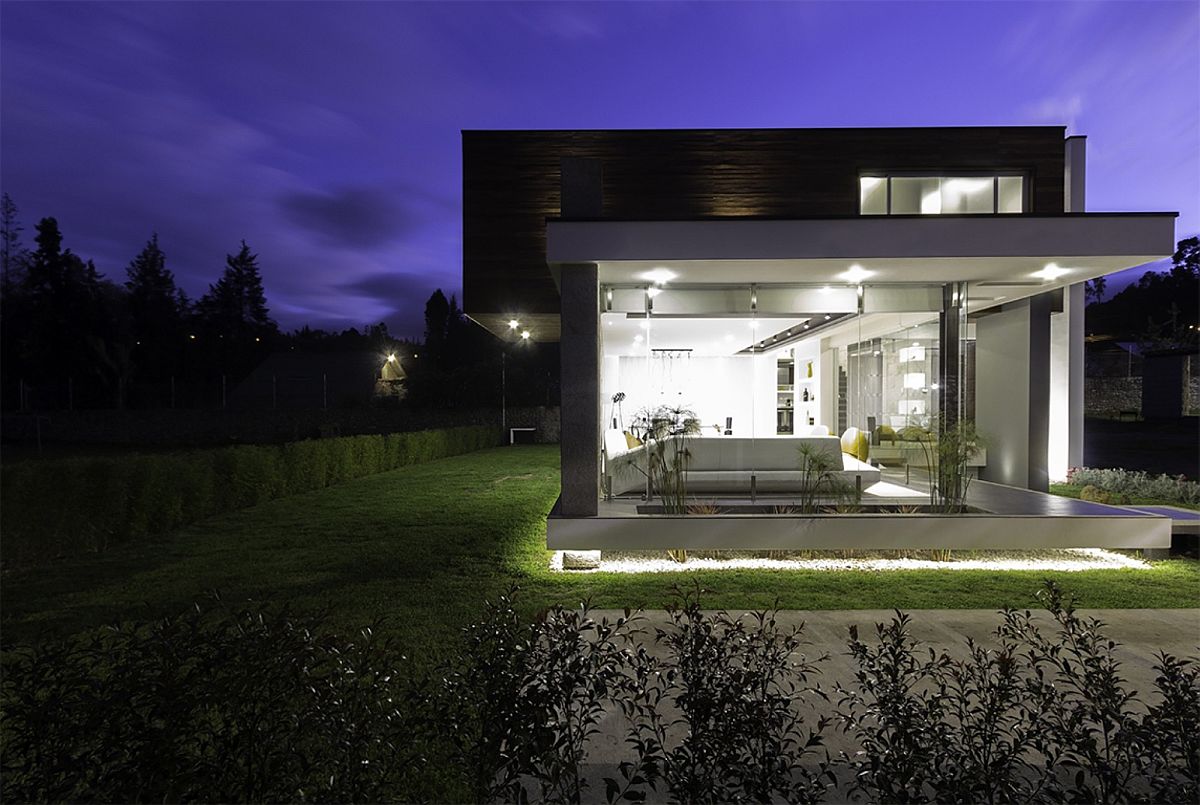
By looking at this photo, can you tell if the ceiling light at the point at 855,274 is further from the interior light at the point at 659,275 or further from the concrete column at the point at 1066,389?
the concrete column at the point at 1066,389

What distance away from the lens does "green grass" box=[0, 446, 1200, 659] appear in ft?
16.3

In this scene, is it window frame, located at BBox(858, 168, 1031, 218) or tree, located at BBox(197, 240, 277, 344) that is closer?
window frame, located at BBox(858, 168, 1031, 218)

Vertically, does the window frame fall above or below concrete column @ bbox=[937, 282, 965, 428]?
above

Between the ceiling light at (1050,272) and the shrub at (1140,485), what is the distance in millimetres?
4312

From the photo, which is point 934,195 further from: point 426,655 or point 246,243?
point 246,243

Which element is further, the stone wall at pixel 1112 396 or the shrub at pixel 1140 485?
the stone wall at pixel 1112 396

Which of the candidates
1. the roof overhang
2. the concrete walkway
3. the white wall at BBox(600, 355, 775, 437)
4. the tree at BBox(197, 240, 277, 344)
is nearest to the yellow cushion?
the white wall at BBox(600, 355, 775, 437)

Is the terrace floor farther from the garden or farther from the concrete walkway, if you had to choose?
the concrete walkway

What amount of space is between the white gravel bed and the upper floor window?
23.0 feet

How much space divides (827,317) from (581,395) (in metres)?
3.41

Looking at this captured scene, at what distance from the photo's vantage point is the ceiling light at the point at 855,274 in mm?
6611

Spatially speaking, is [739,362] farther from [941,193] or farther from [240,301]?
[240,301]

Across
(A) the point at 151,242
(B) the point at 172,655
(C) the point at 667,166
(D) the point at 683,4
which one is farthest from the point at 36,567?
(A) the point at 151,242

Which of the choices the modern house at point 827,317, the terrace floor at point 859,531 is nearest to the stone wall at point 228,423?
the modern house at point 827,317
